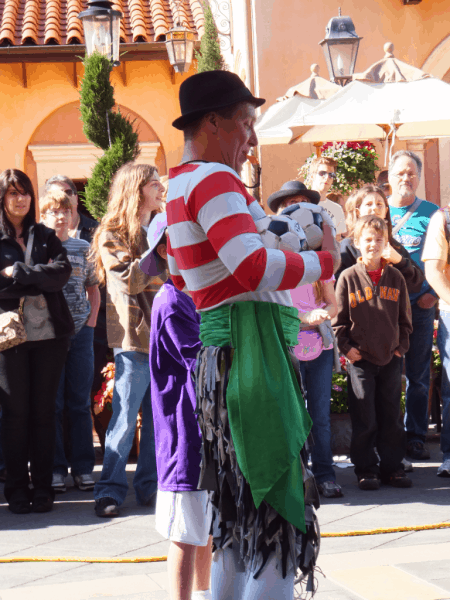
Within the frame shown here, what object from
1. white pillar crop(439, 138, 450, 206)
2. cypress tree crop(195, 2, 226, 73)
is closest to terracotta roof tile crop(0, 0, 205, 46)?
cypress tree crop(195, 2, 226, 73)

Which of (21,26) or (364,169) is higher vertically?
(21,26)

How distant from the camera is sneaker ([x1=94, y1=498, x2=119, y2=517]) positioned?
450 centimetres

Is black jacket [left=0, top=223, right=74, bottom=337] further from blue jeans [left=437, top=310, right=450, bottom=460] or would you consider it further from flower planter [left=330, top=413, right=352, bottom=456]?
blue jeans [left=437, top=310, right=450, bottom=460]

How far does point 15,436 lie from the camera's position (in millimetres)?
4715

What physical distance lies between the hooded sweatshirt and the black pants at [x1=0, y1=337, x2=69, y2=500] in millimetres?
1695

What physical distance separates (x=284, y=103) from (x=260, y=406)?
642 centimetres

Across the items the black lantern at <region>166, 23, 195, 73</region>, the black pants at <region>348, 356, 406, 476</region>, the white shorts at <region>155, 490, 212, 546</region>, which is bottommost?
the black pants at <region>348, 356, 406, 476</region>

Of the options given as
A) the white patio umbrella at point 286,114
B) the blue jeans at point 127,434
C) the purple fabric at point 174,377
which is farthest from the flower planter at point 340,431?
the purple fabric at point 174,377

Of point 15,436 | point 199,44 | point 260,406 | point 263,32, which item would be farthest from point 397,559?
point 199,44

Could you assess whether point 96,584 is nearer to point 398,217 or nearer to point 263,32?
point 398,217

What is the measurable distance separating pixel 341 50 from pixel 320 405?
547cm

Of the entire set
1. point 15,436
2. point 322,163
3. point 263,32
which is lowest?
point 15,436

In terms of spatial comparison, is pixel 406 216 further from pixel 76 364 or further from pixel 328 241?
pixel 328 241

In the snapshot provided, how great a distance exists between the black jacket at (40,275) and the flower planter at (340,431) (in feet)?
6.77
